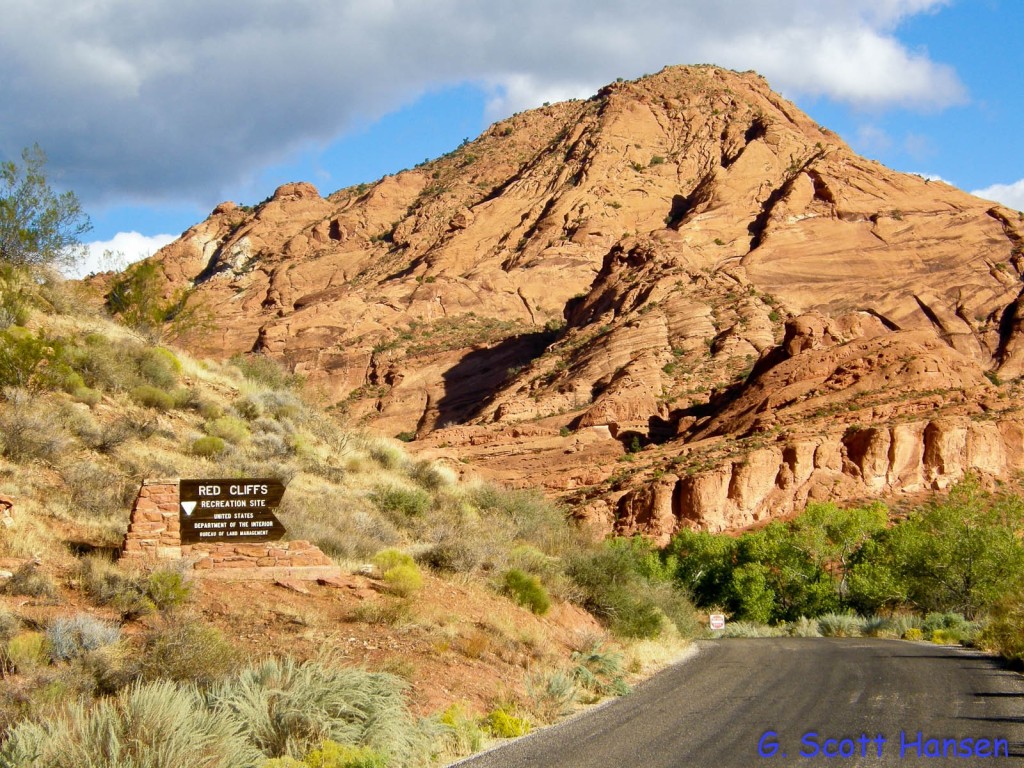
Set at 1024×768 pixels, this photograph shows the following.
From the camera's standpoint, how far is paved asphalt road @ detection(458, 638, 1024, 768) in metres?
8.58

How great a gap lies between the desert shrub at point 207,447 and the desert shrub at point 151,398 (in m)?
2.12

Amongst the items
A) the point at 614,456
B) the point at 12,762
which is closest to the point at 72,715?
the point at 12,762

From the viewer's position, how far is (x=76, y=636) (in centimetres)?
895

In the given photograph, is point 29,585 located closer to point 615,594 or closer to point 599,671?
point 599,671

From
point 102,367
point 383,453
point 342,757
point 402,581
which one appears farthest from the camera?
point 383,453

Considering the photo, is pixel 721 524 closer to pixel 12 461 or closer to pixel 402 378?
pixel 12 461

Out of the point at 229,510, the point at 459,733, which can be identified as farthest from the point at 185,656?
the point at 229,510

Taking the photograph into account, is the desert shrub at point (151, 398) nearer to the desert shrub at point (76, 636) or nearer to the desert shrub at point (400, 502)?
the desert shrub at point (400, 502)

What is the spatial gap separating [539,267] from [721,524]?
52.6 metres

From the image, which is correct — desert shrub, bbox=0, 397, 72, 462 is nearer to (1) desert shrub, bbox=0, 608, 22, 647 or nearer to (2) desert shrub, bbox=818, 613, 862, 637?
(1) desert shrub, bbox=0, 608, 22, 647

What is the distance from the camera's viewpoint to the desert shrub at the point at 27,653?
8430 millimetres

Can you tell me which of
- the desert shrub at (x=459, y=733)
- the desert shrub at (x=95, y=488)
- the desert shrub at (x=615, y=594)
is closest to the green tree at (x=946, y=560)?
the desert shrub at (x=615, y=594)

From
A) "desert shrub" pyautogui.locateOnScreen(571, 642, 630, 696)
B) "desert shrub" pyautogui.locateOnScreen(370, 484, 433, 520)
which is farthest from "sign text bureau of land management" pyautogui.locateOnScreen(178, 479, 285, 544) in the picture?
"desert shrub" pyautogui.locateOnScreen(370, 484, 433, 520)

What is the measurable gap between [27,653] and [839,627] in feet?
77.5
